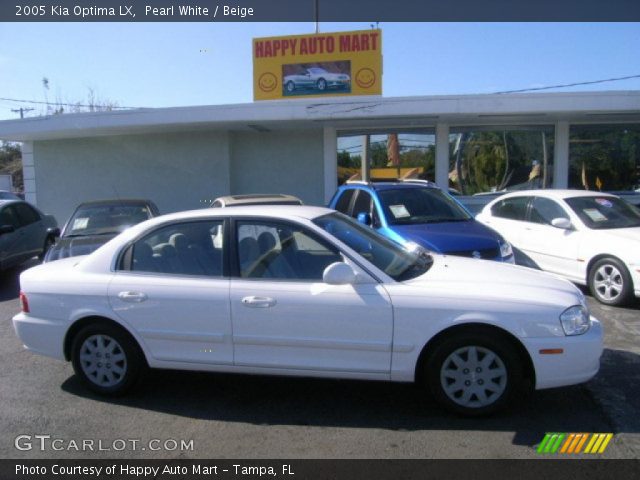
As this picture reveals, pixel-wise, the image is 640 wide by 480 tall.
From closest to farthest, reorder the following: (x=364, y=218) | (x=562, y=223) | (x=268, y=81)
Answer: (x=562, y=223) → (x=364, y=218) → (x=268, y=81)

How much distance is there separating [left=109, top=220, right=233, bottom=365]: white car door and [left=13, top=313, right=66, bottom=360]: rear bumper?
1.92 feet

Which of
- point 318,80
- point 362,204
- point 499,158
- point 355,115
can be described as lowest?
point 362,204

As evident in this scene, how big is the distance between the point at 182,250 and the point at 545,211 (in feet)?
19.7

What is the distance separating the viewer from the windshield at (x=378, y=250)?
4254 millimetres

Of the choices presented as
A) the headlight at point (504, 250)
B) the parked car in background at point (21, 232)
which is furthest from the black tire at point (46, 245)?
the headlight at point (504, 250)

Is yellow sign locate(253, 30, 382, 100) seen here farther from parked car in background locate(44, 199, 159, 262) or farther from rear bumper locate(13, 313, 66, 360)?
rear bumper locate(13, 313, 66, 360)

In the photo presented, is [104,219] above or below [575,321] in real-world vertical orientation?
above

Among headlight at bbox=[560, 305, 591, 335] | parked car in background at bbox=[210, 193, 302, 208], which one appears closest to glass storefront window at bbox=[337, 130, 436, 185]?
parked car in background at bbox=[210, 193, 302, 208]

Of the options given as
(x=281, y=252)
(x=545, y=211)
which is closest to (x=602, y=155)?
(x=545, y=211)

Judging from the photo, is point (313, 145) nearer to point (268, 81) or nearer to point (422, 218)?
point (268, 81)

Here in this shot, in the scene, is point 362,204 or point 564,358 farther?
point 362,204

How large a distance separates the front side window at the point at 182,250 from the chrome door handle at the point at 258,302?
15.0 inches

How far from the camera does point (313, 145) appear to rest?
549 inches
